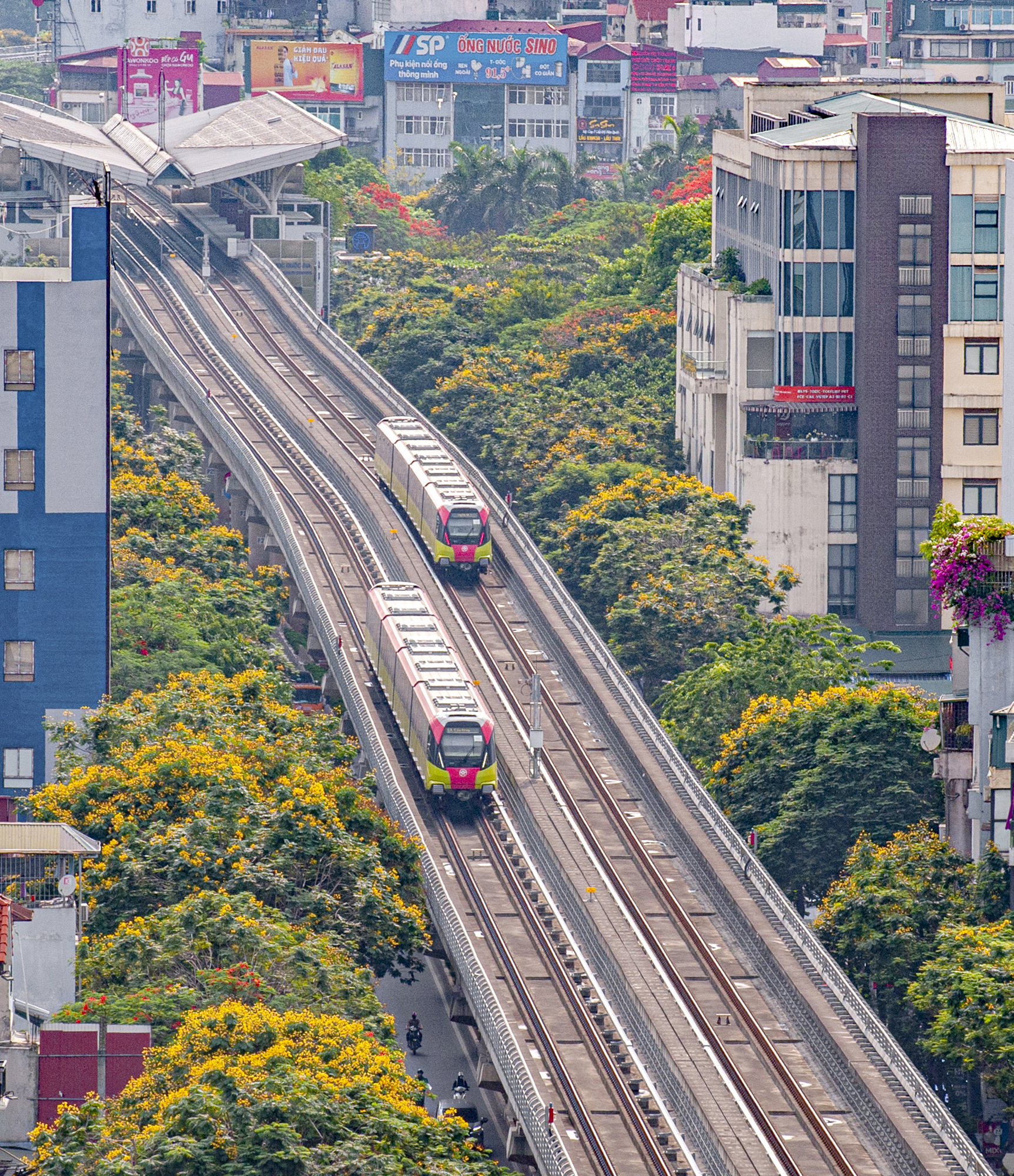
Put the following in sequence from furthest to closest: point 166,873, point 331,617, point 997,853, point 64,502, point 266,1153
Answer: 1. point 331,617
2. point 64,502
3. point 997,853
4. point 166,873
5. point 266,1153

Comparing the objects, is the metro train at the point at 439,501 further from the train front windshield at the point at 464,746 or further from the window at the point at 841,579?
the train front windshield at the point at 464,746

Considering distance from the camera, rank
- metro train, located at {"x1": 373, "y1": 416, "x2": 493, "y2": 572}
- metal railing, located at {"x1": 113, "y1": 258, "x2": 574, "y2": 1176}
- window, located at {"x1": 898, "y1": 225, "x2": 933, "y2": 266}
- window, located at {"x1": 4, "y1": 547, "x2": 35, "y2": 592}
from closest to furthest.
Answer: metal railing, located at {"x1": 113, "y1": 258, "x2": 574, "y2": 1176}, window, located at {"x1": 4, "y1": 547, "x2": 35, "y2": 592}, metro train, located at {"x1": 373, "y1": 416, "x2": 493, "y2": 572}, window, located at {"x1": 898, "y1": 225, "x2": 933, "y2": 266}

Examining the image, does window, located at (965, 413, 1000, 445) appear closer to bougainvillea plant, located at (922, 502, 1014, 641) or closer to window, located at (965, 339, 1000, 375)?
window, located at (965, 339, 1000, 375)

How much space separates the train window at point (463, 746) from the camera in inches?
3725

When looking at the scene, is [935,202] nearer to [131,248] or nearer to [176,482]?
[176,482]

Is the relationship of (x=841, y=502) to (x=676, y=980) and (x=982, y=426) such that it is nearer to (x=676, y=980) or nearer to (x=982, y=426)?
(x=982, y=426)

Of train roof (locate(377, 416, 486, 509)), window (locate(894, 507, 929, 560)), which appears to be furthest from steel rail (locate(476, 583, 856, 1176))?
window (locate(894, 507, 929, 560))

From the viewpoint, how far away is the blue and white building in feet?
284

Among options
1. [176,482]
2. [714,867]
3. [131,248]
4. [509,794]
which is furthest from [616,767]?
[131,248]

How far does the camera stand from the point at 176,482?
12081 cm

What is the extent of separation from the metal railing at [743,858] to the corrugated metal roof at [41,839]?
23.6 meters

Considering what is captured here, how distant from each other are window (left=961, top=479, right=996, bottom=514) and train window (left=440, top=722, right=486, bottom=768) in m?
35.4

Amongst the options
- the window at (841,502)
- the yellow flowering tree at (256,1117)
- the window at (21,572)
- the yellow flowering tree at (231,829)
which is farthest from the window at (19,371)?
the window at (841,502)

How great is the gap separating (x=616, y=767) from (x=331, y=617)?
2105cm
